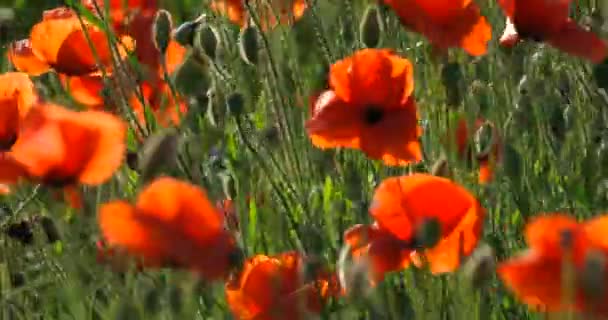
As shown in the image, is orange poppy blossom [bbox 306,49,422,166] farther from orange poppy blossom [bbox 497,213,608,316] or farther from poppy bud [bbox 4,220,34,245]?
orange poppy blossom [bbox 497,213,608,316]

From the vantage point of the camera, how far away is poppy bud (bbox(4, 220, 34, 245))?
153 centimetres

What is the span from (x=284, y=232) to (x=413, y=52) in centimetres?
48

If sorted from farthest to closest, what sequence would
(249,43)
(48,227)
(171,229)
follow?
(249,43)
(48,227)
(171,229)

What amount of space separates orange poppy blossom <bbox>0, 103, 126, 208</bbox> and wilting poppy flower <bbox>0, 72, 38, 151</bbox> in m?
0.21

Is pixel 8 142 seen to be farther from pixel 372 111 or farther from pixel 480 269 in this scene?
pixel 480 269

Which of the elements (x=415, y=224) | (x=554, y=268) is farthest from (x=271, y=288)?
(x=554, y=268)

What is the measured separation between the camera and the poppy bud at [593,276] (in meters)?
0.83

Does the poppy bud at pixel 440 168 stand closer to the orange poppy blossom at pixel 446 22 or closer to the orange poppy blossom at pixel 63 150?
the orange poppy blossom at pixel 446 22

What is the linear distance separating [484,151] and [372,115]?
14 centimetres

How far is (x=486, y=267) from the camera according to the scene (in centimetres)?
112

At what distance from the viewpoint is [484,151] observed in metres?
1.57

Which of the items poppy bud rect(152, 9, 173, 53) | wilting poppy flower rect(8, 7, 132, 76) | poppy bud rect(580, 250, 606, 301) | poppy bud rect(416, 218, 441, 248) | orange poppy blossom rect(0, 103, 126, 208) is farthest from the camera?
wilting poppy flower rect(8, 7, 132, 76)

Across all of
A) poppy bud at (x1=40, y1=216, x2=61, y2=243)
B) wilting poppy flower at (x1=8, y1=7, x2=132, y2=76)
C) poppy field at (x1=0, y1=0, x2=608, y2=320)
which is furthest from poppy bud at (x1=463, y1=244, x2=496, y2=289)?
wilting poppy flower at (x1=8, y1=7, x2=132, y2=76)

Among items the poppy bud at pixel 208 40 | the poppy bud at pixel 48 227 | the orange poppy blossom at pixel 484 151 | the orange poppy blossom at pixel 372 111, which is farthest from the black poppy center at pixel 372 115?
the poppy bud at pixel 48 227
